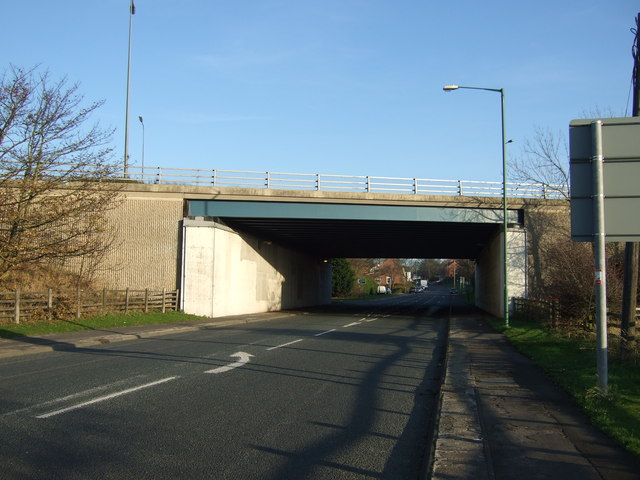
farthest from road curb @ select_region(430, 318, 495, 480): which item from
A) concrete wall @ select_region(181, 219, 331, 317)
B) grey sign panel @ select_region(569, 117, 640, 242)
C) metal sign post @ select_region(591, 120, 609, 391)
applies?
concrete wall @ select_region(181, 219, 331, 317)

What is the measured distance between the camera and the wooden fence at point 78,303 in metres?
18.0

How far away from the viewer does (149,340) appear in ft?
52.7

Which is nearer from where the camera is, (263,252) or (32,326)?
(32,326)

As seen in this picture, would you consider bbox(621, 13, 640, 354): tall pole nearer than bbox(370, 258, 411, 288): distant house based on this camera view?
Yes

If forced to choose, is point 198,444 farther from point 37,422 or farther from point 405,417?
point 405,417

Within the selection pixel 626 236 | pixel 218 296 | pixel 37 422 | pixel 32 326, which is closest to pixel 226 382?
A: pixel 37 422

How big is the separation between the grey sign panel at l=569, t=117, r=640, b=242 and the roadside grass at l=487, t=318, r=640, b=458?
7.18ft

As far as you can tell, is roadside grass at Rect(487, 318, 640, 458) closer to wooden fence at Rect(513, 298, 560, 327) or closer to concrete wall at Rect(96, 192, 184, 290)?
wooden fence at Rect(513, 298, 560, 327)

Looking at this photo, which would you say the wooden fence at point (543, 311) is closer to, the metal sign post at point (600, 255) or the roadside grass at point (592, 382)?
the roadside grass at point (592, 382)

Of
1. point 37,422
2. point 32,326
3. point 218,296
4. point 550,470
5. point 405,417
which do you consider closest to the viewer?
point 550,470

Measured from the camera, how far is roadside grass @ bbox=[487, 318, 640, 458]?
609 centimetres

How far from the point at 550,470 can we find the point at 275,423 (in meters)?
3.14

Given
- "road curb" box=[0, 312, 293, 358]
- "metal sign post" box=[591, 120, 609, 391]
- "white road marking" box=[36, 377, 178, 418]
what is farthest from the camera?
"road curb" box=[0, 312, 293, 358]

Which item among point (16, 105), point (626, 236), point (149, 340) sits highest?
point (16, 105)
